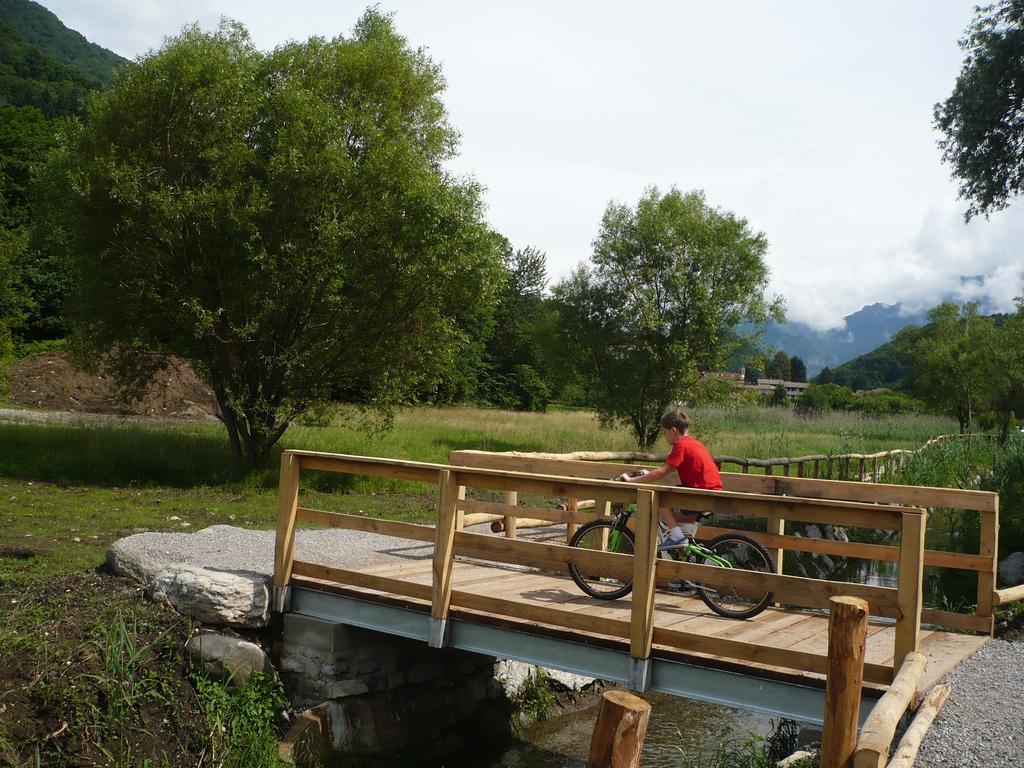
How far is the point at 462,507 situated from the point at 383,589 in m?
1.23

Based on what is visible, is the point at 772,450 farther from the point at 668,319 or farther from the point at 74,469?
the point at 74,469

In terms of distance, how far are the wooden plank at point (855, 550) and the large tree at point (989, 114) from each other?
1379 cm

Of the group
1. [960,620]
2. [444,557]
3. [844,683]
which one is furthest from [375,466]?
[960,620]

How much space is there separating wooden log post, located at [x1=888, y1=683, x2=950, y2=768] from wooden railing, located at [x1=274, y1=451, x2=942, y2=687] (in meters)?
0.32

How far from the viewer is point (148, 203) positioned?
17.3 m

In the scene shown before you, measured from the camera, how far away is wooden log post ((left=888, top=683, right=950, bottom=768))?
421 cm

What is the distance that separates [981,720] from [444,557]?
4.00 metres

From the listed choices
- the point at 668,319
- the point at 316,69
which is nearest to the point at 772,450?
the point at 668,319

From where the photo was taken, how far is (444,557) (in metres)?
7.52

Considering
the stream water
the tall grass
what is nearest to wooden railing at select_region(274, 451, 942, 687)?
the stream water

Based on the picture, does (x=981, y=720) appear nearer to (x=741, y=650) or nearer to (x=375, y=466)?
(x=741, y=650)

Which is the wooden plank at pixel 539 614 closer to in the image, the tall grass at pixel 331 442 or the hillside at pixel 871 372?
the tall grass at pixel 331 442

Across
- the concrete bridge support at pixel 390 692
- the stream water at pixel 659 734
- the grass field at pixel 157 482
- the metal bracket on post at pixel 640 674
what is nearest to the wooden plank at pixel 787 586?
the metal bracket on post at pixel 640 674

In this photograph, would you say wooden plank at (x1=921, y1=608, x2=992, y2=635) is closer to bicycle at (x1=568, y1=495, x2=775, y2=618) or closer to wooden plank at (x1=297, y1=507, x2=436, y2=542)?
bicycle at (x1=568, y1=495, x2=775, y2=618)
